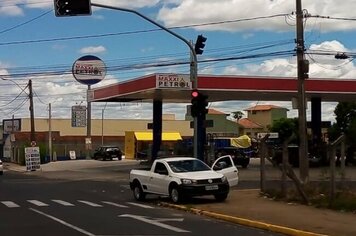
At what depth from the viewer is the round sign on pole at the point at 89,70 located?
5659cm

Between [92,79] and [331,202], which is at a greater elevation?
[92,79]

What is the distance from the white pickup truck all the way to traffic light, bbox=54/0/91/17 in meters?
5.79

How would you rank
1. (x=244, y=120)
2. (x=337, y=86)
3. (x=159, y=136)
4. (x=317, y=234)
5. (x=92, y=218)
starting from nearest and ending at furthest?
(x=317, y=234) → (x=92, y=218) → (x=337, y=86) → (x=159, y=136) → (x=244, y=120)

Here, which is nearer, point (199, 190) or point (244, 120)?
point (199, 190)

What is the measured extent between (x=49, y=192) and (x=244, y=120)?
108 m

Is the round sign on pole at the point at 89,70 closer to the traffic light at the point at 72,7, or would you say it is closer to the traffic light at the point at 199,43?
the traffic light at the point at 199,43

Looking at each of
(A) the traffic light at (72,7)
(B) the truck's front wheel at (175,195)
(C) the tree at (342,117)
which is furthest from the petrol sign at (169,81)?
(A) the traffic light at (72,7)

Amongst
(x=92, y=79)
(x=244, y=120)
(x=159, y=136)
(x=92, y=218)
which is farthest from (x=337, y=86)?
(x=244, y=120)

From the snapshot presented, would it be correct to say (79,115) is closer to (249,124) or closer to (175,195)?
(175,195)

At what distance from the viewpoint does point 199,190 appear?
2123 centimetres

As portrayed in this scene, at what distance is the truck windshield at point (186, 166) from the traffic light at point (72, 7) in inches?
226

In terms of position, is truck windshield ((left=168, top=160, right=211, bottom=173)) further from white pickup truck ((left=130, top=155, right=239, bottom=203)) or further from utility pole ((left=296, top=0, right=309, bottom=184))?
utility pole ((left=296, top=0, right=309, bottom=184))

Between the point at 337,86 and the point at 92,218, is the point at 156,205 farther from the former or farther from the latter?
the point at 337,86

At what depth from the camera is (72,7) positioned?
20.4 meters
